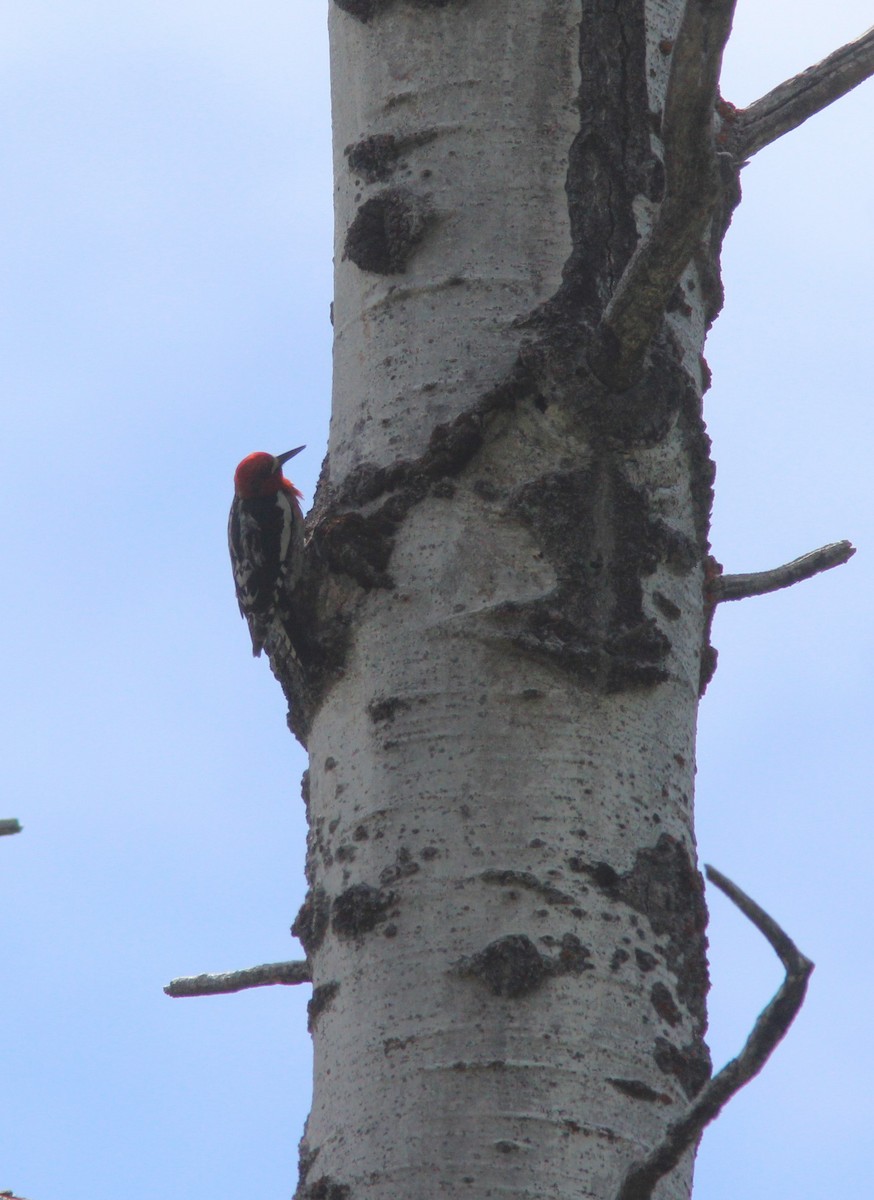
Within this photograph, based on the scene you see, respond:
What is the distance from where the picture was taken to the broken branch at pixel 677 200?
2258 millimetres

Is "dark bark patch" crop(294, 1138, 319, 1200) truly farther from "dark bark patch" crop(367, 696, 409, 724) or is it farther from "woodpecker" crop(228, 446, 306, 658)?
"woodpecker" crop(228, 446, 306, 658)

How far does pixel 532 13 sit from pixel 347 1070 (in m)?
1.94

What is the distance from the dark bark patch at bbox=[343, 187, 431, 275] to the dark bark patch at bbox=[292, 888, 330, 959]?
1.13 m

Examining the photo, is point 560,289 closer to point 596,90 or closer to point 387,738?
point 596,90

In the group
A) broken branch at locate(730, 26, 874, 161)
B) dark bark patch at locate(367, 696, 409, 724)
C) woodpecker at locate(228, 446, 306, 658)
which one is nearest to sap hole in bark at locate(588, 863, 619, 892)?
dark bark patch at locate(367, 696, 409, 724)

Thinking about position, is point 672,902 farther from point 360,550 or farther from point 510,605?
point 360,550

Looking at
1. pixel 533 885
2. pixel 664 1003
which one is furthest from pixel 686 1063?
pixel 533 885

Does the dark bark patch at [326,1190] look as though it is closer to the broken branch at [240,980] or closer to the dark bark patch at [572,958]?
the dark bark patch at [572,958]

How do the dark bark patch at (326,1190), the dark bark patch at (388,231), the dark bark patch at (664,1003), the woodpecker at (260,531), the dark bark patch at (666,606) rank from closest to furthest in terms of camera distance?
the dark bark patch at (326,1190) < the dark bark patch at (664,1003) < the dark bark patch at (666,606) < the dark bark patch at (388,231) < the woodpecker at (260,531)

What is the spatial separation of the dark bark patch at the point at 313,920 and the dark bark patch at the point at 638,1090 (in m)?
0.49

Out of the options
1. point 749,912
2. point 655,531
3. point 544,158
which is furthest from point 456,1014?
point 544,158

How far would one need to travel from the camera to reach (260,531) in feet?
20.8

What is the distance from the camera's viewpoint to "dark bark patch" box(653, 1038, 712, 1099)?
2205 mm

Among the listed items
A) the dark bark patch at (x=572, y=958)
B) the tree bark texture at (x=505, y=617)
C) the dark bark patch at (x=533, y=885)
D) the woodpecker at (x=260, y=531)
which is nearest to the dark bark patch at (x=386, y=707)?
the tree bark texture at (x=505, y=617)
